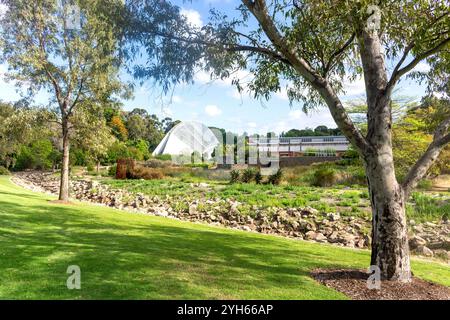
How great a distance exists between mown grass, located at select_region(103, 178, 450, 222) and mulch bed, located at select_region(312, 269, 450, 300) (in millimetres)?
7577

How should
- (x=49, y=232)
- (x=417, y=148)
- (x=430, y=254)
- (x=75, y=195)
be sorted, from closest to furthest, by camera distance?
(x=49, y=232) < (x=430, y=254) < (x=417, y=148) < (x=75, y=195)

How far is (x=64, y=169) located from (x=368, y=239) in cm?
1031

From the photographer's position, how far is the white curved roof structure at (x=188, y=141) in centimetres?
5017

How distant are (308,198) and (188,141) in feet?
139

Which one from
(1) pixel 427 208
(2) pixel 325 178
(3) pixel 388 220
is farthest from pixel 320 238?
(2) pixel 325 178

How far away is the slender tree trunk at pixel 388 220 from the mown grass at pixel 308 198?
308 inches

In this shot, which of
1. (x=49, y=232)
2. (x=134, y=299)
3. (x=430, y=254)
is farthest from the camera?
(x=430, y=254)

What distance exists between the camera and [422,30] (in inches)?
183

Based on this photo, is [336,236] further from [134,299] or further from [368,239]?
[134,299]

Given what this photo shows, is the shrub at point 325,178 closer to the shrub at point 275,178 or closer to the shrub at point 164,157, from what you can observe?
the shrub at point 275,178

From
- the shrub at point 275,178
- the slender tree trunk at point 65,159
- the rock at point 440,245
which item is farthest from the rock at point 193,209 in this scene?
the shrub at point 275,178

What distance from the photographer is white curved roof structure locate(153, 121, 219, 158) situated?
5017cm

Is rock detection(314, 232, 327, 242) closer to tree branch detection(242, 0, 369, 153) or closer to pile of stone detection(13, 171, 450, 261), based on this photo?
pile of stone detection(13, 171, 450, 261)

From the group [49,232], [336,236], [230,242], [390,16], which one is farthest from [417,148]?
[49,232]
